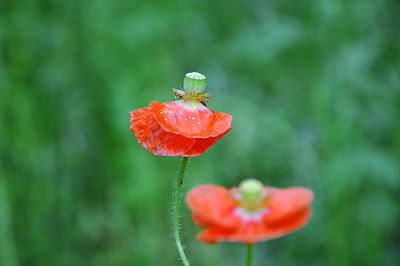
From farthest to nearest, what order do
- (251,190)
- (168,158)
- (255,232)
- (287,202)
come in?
(168,158), (251,190), (287,202), (255,232)

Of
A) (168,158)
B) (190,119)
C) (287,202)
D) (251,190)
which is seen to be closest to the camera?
(287,202)

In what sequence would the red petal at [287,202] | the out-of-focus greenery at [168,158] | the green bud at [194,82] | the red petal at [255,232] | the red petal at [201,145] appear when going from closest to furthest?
the red petal at [255,232] → the red petal at [287,202] → the red petal at [201,145] → the green bud at [194,82] → the out-of-focus greenery at [168,158]

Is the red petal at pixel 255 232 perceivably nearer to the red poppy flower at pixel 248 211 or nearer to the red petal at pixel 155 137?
the red poppy flower at pixel 248 211

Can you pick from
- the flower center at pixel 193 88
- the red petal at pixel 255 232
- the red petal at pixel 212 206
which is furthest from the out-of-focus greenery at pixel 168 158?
the red petal at pixel 255 232

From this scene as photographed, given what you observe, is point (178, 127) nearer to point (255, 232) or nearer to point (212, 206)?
point (212, 206)

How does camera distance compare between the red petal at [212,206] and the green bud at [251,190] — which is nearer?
the red petal at [212,206]

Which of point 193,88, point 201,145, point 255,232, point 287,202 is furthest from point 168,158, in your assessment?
point 255,232
